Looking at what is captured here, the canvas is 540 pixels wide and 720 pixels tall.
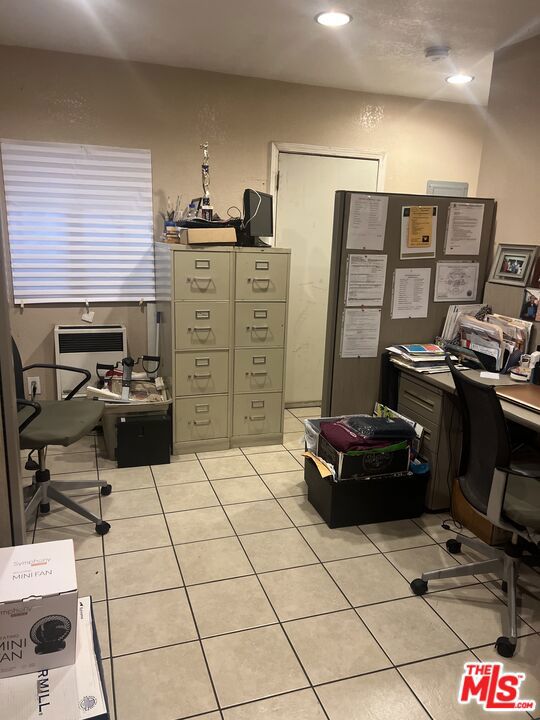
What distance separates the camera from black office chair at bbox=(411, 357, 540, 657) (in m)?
1.93

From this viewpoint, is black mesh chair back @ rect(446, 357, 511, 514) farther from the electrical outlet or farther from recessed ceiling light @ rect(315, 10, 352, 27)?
the electrical outlet

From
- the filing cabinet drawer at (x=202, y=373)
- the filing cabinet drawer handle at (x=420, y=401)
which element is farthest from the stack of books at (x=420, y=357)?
the filing cabinet drawer at (x=202, y=373)

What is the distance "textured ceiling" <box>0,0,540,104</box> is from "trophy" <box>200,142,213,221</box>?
57 cm

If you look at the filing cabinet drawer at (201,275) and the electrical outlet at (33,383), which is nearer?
the filing cabinet drawer at (201,275)

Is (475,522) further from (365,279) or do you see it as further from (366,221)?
(366,221)

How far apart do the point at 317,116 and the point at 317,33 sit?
103 cm

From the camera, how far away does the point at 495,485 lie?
6.44ft

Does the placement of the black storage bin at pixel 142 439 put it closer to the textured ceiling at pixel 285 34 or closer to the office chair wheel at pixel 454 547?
the office chair wheel at pixel 454 547

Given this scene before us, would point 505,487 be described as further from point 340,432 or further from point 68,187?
Answer: point 68,187

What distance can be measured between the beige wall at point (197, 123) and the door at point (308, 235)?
0.54ft

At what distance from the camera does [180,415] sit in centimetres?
350

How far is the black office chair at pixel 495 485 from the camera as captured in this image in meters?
1.93

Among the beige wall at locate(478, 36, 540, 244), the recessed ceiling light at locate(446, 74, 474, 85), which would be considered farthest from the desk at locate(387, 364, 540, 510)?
the recessed ceiling light at locate(446, 74, 474, 85)

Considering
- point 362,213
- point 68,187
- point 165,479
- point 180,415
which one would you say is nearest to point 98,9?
point 68,187
